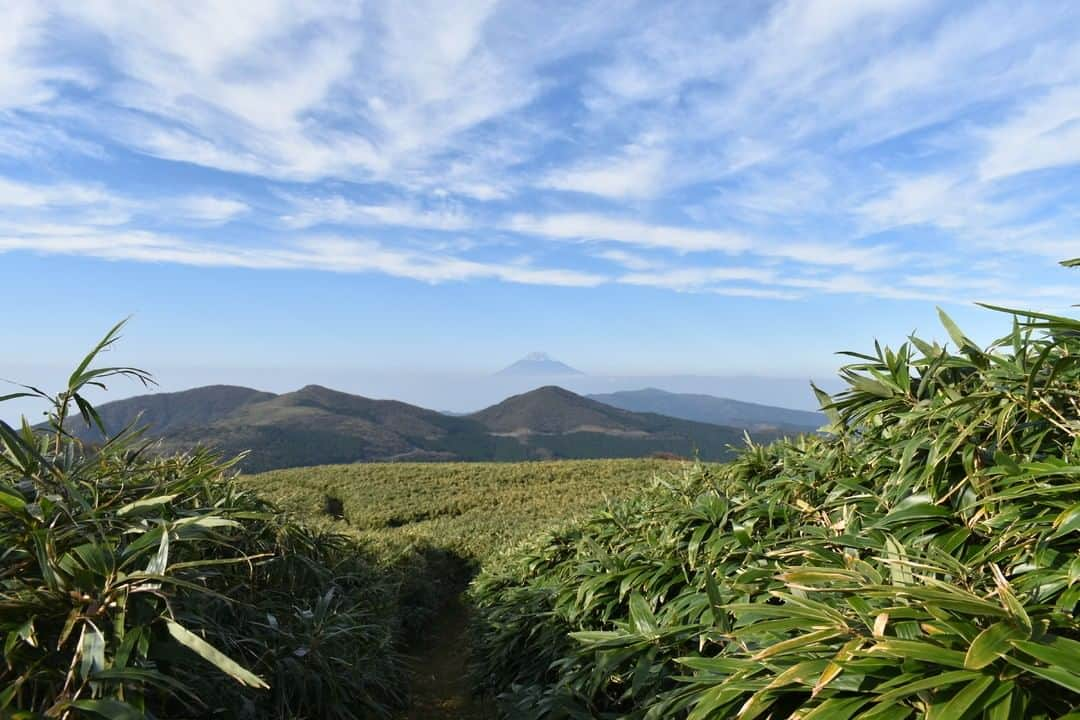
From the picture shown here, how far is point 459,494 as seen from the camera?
14453mm

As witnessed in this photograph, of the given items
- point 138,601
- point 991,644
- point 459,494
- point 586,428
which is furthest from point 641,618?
point 586,428

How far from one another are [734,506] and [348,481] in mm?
15216

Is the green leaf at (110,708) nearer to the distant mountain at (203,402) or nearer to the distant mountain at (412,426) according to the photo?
the distant mountain at (412,426)

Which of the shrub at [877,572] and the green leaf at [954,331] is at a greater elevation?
the green leaf at [954,331]

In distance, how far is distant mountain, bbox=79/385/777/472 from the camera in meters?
80.6

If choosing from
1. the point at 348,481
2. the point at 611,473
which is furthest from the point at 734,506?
the point at 348,481

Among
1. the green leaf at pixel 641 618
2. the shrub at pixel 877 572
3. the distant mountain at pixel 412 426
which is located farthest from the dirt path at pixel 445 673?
the distant mountain at pixel 412 426

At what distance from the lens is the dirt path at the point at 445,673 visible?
455 cm

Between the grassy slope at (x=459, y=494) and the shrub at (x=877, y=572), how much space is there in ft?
19.6

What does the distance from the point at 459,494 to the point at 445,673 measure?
858 cm

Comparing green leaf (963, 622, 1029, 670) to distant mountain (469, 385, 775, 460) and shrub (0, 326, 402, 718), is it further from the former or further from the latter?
distant mountain (469, 385, 775, 460)

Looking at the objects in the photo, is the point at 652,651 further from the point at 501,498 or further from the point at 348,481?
the point at 348,481

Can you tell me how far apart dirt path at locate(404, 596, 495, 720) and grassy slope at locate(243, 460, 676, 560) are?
3.66ft

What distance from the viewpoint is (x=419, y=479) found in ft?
53.6
